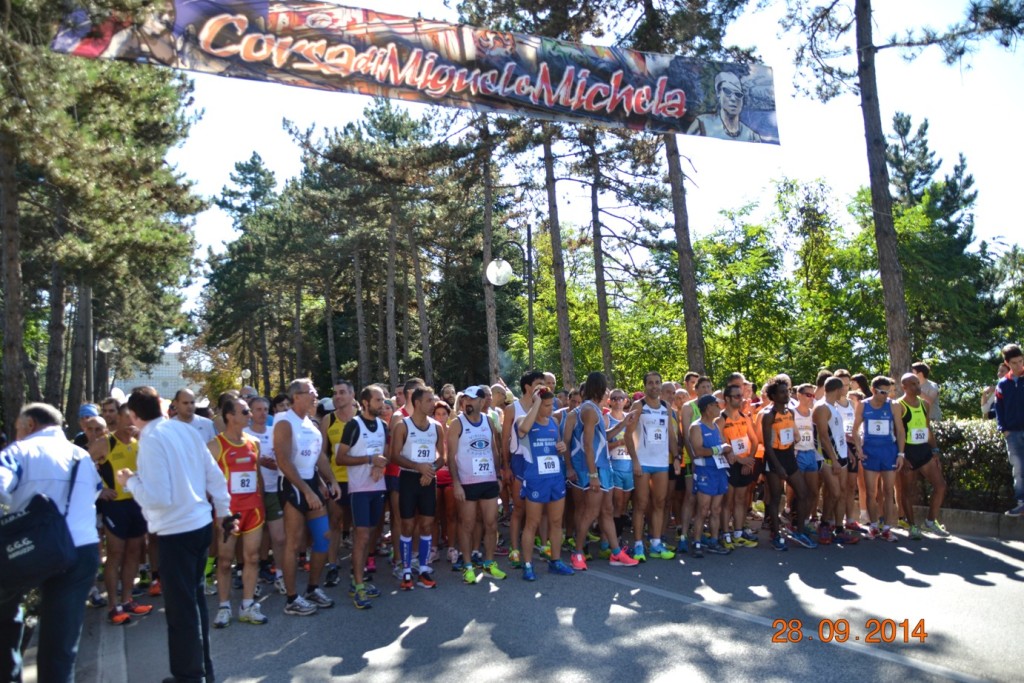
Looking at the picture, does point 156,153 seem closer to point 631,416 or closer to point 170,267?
point 170,267

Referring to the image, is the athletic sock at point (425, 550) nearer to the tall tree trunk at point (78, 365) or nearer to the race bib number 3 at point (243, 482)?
the race bib number 3 at point (243, 482)

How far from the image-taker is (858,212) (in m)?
28.0

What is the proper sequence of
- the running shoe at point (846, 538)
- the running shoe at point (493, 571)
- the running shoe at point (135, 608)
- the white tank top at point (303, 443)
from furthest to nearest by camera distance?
the running shoe at point (846, 538)
the running shoe at point (493, 571)
the running shoe at point (135, 608)
the white tank top at point (303, 443)

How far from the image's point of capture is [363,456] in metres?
8.05

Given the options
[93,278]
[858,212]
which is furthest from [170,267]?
[858,212]

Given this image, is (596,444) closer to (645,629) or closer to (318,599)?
(645,629)

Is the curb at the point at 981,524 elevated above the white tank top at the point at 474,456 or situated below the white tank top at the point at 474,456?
below

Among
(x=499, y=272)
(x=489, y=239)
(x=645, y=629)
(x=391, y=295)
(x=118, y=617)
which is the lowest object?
(x=645, y=629)

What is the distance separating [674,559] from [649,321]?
49.1 ft

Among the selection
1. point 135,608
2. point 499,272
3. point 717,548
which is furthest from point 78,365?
point 717,548

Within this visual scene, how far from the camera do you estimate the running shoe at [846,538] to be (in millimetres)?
10102

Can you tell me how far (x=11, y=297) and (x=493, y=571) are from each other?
10.3 metres

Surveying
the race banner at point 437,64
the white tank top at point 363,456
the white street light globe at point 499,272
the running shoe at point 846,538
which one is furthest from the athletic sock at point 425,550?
the white street light globe at point 499,272

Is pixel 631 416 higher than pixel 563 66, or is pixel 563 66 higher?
pixel 563 66
